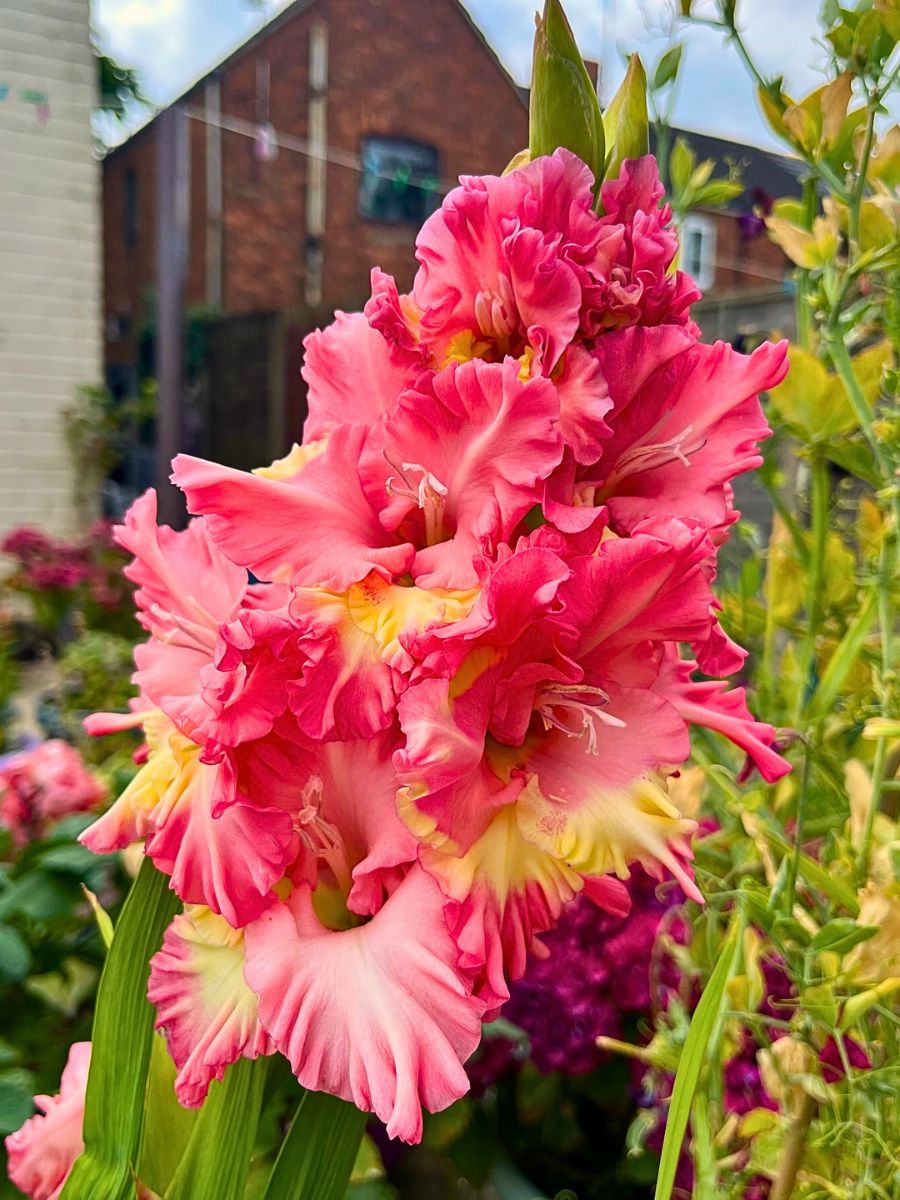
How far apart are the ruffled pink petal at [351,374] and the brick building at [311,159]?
570 centimetres

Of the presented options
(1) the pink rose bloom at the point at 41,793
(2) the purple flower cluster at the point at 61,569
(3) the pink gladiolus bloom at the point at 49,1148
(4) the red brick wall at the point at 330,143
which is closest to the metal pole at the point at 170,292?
(2) the purple flower cluster at the point at 61,569

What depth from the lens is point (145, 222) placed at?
241 inches

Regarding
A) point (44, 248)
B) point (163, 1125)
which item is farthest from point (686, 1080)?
point (44, 248)

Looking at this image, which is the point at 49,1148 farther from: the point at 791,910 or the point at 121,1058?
the point at 791,910

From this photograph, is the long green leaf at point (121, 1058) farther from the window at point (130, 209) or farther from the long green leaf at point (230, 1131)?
the window at point (130, 209)

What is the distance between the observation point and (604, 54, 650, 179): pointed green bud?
0.96ft

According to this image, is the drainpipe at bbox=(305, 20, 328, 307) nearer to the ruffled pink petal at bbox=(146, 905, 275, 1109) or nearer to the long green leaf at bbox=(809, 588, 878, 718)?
the long green leaf at bbox=(809, 588, 878, 718)

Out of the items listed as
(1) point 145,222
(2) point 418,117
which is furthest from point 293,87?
(1) point 145,222

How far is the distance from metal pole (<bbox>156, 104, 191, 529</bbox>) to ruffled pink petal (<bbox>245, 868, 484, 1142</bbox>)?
4.55ft

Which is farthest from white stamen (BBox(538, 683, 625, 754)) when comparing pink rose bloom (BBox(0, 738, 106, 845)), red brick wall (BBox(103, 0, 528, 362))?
red brick wall (BBox(103, 0, 528, 362))

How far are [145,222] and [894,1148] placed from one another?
21.7 feet

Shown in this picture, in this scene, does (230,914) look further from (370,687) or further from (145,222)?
(145,222)

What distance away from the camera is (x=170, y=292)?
5.41 ft

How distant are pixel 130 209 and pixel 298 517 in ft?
22.1
